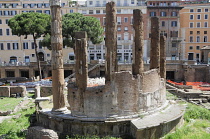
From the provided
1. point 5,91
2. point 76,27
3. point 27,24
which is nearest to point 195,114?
point 5,91

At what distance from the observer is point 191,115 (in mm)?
17219

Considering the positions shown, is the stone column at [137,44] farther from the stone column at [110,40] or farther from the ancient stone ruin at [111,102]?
the stone column at [110,40]

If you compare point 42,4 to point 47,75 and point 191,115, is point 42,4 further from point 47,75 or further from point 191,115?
point 191,115

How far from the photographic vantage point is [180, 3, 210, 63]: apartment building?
160 ft

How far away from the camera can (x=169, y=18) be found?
4744 centimetres

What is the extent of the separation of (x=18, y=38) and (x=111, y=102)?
127 feet

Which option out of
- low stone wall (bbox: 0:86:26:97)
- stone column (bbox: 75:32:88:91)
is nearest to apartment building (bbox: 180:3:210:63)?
low stone wall (bbox: 0:86:26:97)

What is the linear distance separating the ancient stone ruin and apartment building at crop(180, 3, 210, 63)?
3807 cm

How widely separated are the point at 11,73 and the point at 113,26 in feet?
112

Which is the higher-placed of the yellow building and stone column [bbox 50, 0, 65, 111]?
the yellow building

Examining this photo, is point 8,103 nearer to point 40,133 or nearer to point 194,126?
point 40,133

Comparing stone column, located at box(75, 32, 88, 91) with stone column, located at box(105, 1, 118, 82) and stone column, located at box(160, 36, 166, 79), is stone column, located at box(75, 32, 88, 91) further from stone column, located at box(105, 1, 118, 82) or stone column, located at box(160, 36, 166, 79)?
stone column, located at box(160, 36, 166, 79)

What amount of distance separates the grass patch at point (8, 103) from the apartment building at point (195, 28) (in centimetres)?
3784

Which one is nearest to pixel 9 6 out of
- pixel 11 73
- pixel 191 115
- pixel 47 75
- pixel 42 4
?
pixel 42 4
